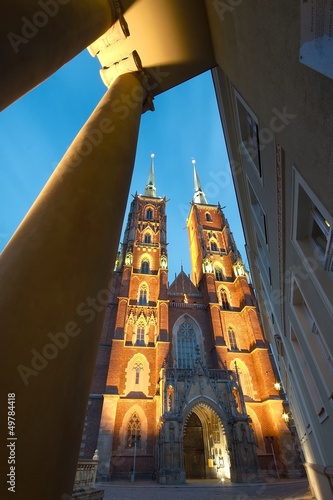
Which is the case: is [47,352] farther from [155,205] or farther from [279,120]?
[155,205]

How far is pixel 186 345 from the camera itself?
24266 millimetres

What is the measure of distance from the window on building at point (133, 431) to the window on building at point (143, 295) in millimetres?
10031

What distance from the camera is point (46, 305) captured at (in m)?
1.31

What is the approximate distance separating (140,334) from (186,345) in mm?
4783

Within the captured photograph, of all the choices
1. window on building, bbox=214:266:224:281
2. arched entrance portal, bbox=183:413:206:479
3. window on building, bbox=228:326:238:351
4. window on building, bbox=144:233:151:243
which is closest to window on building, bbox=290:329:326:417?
arched entrance portal, bbox=183:413:206:479

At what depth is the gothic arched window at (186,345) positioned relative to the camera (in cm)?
2306

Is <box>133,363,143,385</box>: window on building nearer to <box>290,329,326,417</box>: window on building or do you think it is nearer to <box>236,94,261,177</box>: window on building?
<box>290,329,326,417</box>: window on building

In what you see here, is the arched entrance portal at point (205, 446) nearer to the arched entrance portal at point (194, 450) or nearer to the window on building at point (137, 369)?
the arched entrance portal at point (194, 450)

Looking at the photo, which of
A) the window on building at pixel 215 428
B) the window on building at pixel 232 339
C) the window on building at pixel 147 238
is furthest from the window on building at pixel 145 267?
the window on building at pixel 215 428

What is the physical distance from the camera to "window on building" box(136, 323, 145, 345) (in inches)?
909

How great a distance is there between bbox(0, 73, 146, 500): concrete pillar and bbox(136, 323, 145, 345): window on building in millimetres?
22744

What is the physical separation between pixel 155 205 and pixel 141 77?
33.8 metres

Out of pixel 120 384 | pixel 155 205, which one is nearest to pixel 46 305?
pixel 120 384

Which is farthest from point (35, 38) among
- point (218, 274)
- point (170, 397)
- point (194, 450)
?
point (218, 274)
